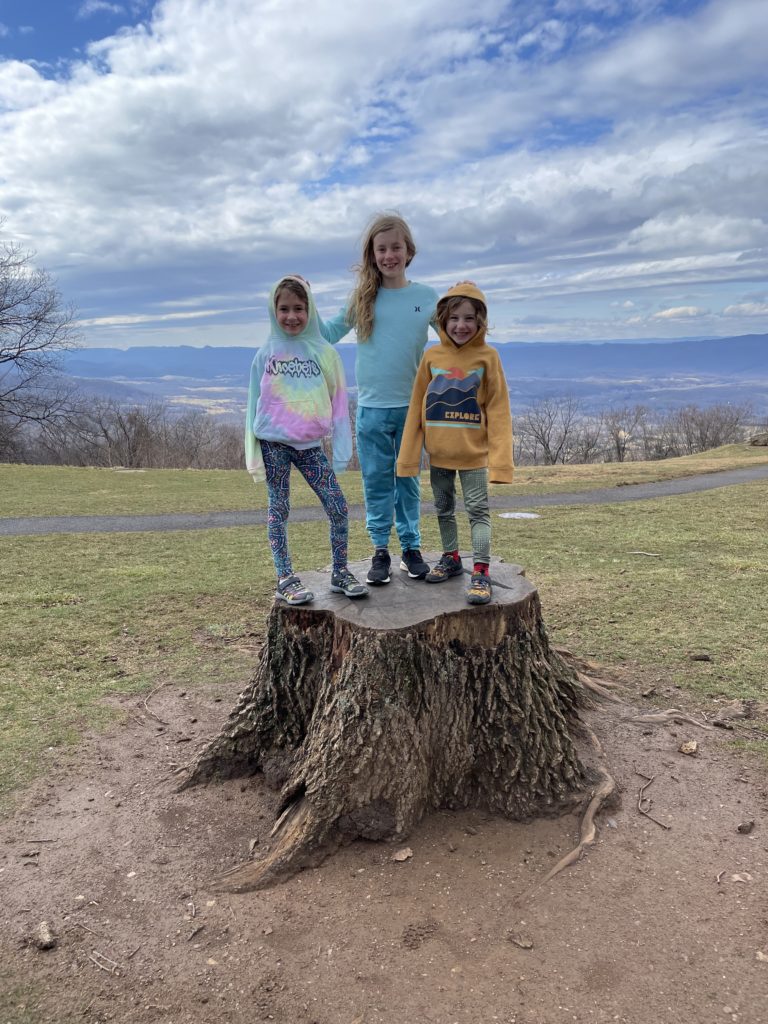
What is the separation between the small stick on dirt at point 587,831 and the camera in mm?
3129

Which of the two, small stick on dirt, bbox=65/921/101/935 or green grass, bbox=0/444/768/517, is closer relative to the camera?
small stick on dirt, bbox=65/921/101/935

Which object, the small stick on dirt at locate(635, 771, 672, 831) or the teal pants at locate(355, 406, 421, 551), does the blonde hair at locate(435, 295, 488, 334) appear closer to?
the teal pants at locate(355, 406, 421, 551)

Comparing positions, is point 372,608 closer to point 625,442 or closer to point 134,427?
point 134,427

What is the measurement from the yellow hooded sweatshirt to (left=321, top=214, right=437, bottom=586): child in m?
0.26

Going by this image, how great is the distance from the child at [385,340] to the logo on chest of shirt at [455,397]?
15.5 inches

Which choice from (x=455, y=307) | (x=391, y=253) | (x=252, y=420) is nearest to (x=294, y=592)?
(x=252, y=420)

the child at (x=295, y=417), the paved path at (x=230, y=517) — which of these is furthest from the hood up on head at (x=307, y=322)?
the paved path at (x=230, y=517)

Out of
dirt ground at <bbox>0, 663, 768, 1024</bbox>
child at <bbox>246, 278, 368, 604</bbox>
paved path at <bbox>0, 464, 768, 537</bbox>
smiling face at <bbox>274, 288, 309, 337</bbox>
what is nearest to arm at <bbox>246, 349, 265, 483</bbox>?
child at <bbox>246, 278, 368, 604</bbox>

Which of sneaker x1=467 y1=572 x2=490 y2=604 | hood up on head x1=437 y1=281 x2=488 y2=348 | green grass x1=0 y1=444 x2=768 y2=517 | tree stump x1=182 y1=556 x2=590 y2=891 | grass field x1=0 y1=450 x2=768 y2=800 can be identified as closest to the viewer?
tree stump x1=182 y1=556 x2=590 y2=891

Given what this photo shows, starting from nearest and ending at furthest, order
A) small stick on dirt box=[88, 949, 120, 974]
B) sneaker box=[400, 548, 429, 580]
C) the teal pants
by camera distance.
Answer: small stick on dirt box=[88, 949, 120, 974]
sneaker box=[400, 548, 429, 580]
the teal pants

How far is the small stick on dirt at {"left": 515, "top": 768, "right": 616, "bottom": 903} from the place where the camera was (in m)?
3.13

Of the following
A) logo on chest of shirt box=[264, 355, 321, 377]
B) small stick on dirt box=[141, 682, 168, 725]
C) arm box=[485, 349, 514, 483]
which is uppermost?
logo on chest of shirt box=[264, 355, 321, 377]

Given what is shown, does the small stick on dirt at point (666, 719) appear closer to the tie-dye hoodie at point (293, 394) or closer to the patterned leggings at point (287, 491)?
the patterned leggings at point (287, 491)

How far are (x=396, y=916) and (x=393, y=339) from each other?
3.09m
